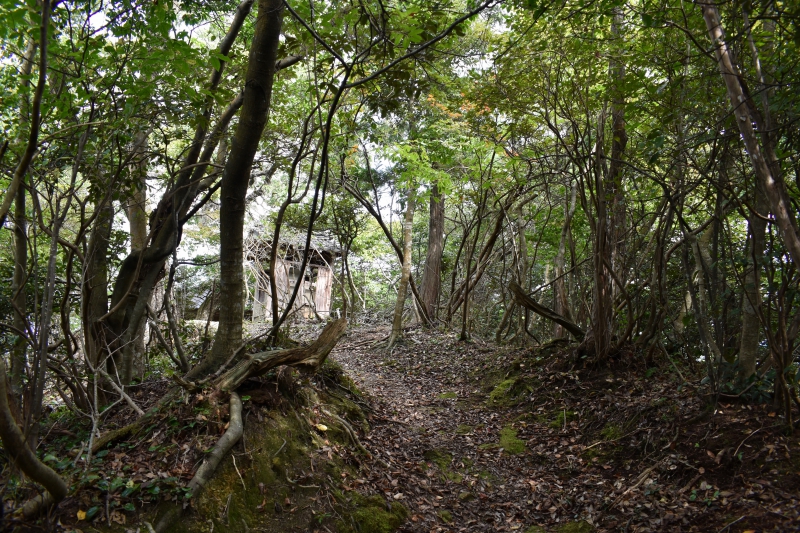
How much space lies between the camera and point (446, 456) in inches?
212

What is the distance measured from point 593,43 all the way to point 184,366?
664 centimetres

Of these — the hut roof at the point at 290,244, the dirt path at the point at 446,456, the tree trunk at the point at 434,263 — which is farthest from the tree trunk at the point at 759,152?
the hut roof at the point at 290,244

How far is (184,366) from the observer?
6395 mm

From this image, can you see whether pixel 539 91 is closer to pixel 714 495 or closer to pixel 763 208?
pixel 763 208

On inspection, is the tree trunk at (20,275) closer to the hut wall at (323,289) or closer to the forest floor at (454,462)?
the forest floor at (454,462)

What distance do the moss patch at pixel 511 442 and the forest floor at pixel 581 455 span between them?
0.02 m

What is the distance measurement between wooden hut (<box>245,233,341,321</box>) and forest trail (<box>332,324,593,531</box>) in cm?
847

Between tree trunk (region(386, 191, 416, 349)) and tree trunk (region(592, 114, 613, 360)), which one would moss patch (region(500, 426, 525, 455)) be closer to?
tree trunk (region(592, 114, 613, 360))

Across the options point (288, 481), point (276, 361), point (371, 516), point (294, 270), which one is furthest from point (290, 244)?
point (371, 516)

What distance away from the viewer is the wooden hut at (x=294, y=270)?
17125 millimetres

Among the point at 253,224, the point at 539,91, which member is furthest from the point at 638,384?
the point at 253,224

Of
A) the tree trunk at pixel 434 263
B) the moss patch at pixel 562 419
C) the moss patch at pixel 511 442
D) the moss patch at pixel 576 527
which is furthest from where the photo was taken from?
the tree trunk at pixel 434 263

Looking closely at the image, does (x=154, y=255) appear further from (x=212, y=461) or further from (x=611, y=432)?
(x=611, y=432)

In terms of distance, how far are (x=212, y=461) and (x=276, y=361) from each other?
1139 mm
